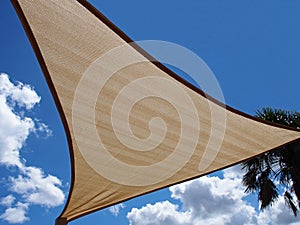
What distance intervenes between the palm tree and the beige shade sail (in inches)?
196

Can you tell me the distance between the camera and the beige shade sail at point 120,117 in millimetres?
2090

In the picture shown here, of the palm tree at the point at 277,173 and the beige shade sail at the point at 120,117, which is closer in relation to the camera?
the beige shade sail at the point at 120,117

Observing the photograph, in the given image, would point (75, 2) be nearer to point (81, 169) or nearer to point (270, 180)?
point (81, 169)

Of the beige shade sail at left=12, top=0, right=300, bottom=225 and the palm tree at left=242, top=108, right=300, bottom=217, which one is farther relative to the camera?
the palm tree at left=242, top=108, right=300, bottom=217

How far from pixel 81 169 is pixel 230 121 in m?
1.40

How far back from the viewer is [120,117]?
271cm

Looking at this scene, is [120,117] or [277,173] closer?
[120,117]

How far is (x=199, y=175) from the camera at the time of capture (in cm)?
369

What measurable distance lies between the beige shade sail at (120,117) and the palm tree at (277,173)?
196 inches

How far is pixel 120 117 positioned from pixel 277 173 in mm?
6770

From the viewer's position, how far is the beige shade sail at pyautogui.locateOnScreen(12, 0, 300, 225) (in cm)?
209

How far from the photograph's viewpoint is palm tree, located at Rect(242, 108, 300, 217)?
819 centimetres

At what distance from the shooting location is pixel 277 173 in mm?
8523

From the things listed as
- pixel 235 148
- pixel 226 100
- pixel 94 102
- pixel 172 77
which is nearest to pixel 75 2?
pixel 94 102
